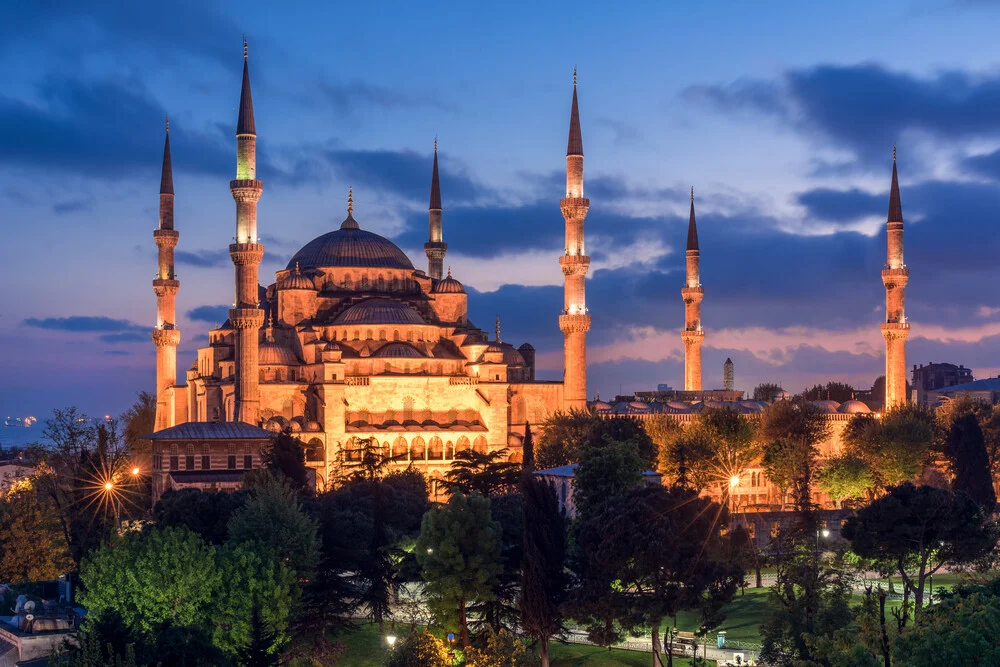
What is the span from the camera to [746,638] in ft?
107

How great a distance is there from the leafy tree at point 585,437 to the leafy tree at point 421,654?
1918 centimetres

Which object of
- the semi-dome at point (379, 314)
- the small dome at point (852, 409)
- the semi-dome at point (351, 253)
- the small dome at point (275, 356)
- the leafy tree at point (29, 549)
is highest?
the semi-dome at point (351, 253)

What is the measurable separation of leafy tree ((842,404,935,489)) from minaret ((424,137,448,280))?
78.8ft

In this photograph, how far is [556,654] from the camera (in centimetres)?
3231

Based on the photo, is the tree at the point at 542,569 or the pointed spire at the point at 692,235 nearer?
the tree at the point at 542,569

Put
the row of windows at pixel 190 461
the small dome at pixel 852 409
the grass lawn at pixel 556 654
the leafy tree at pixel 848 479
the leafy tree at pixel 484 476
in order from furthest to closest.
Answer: the small dome at pixel 852 409 → the leafy tree at pixel 848 479 → the row of windows at pixel 190 461 → the leafy tree at pixel 484 476 → the grass lawn at pixel 556 654

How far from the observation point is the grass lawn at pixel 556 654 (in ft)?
104

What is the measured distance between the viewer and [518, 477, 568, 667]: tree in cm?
3003

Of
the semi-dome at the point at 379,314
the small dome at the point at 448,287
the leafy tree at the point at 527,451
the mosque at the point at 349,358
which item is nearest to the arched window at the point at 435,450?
the mosque at the point at 349,358

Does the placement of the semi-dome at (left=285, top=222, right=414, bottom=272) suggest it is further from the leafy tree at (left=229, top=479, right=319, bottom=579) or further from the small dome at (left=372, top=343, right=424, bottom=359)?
the leafy tree at (left=229, top=479, right=319, bottom=579)

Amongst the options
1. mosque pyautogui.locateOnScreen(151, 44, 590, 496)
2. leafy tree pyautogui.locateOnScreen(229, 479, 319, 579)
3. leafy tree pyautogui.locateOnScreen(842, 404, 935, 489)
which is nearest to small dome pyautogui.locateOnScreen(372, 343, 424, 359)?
mosque pyautogui.locateOnScreen(151, 44, 590, 496)

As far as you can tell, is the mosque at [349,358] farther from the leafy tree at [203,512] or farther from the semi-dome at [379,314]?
the leafy tree at [203,512]

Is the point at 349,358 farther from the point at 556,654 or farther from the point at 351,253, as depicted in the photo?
the point at 556,654

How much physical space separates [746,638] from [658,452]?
19.9 meters
